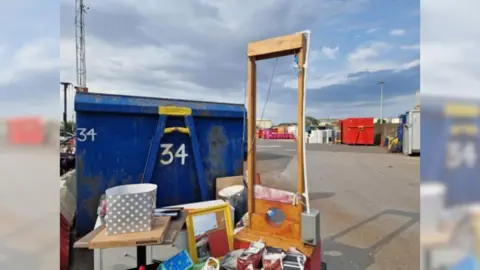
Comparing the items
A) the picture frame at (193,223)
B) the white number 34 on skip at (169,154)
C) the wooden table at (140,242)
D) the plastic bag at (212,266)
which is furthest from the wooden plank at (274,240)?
the white number 34 on skip at (169,154)

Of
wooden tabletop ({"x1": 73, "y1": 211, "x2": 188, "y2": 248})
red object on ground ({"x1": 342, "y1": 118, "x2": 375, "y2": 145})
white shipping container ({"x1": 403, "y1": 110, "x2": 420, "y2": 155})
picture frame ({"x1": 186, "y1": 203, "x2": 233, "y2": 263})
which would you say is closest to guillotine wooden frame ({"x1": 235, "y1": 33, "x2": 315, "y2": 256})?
picture frame ({"x1": 186, "y1": 203, "x2": 233, "y2": 263})

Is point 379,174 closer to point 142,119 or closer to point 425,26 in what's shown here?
point 142,119

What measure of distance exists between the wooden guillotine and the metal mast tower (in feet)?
3.74

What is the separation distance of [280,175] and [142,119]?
15.0 ft

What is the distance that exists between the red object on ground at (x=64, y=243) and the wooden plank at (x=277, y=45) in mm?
1920

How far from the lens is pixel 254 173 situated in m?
2.10

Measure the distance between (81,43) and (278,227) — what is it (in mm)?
2185

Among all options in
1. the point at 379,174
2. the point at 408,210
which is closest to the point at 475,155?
the point at 408,210

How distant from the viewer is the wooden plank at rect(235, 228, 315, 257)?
1772 millimetres

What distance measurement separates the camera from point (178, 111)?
254 cm

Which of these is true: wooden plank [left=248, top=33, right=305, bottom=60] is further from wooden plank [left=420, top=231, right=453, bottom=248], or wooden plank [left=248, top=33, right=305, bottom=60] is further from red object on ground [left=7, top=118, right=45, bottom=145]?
red object on ground [left=7, top=118, right=45, bottom=145]

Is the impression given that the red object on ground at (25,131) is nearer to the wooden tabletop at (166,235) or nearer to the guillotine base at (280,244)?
the wooden tabletop at (166,235)

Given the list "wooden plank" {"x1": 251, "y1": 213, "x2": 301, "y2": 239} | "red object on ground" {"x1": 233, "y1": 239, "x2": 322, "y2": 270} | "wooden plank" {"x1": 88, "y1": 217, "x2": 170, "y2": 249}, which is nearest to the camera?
"wooden plank" {"x1": 88, "y1": 217, "x2": 170, "y2": 249}

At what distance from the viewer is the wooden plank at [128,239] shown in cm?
128
